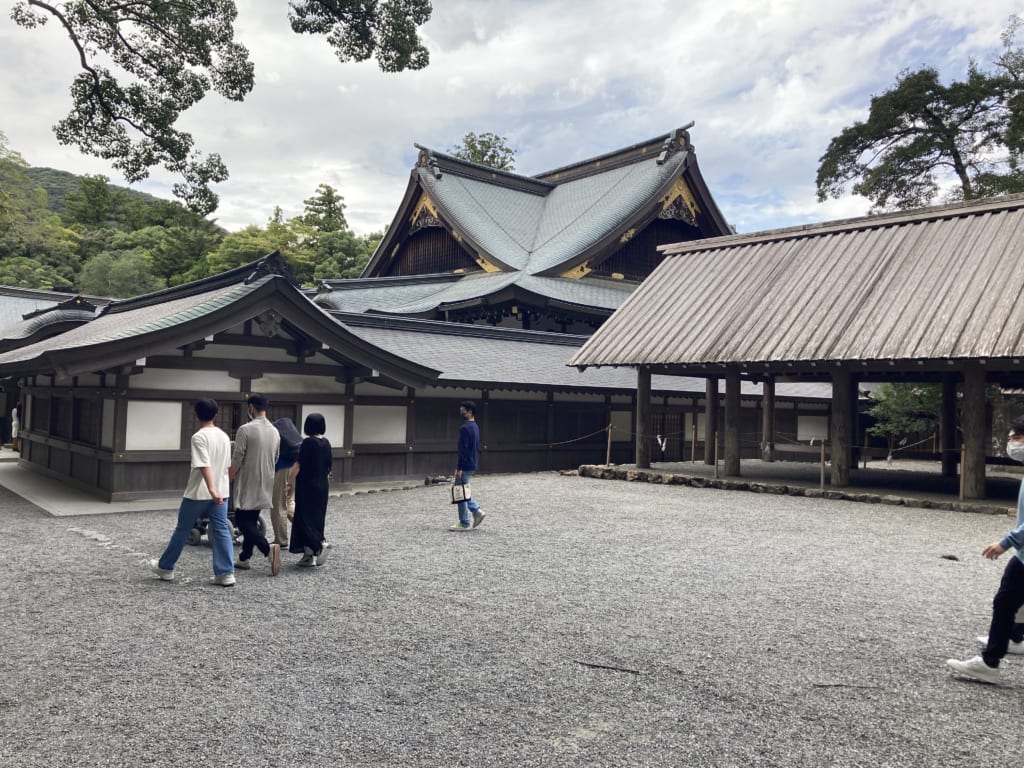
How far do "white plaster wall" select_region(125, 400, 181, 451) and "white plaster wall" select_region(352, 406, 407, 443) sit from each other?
3.43 m

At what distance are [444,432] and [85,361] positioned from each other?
24.9ft

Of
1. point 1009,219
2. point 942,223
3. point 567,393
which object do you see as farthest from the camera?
point 567,393

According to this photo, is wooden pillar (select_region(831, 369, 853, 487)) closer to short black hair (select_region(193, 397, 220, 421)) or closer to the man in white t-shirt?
the man in white t-shirt

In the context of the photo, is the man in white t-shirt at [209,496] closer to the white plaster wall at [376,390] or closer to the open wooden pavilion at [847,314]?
the white plaster wall at [376,390]

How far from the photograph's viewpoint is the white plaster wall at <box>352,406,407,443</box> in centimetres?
1531

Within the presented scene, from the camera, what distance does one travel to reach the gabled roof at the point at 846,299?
12016 mm

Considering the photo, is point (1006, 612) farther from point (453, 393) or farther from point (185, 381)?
point (453, 393)

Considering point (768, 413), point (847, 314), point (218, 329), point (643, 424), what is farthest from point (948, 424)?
point (218, 329)

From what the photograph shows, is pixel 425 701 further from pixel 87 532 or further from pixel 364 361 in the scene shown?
pixel 364 361

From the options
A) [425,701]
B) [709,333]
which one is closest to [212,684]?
[425,701]

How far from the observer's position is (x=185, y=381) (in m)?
12.6

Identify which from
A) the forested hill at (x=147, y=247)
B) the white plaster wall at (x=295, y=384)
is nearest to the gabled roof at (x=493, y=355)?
the white plaster wall at (x=295, y=384)

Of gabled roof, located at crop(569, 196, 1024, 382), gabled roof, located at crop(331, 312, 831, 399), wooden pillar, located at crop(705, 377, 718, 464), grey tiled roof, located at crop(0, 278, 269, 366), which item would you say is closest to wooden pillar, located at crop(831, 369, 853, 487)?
gabled roof, located at crop(569, 196, 1024, 382)

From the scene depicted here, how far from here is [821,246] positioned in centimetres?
1628
